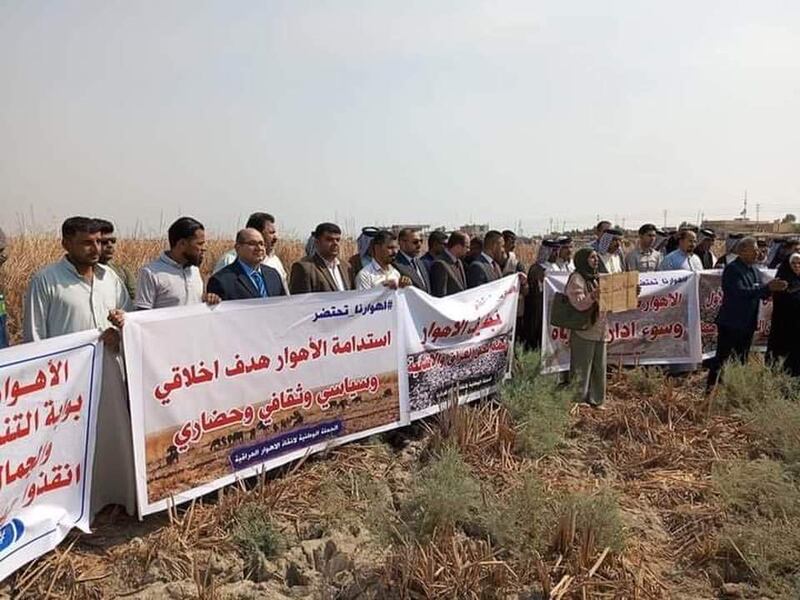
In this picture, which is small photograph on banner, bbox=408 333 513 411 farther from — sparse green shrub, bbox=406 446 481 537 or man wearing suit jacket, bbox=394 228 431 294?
sparse green shrub, bbox=406 446 481 537

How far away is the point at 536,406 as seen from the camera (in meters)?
5.64

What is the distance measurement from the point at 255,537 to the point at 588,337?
379 centimetres

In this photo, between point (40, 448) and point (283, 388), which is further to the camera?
point (283, 388)

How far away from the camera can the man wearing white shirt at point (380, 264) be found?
5465 millimetres

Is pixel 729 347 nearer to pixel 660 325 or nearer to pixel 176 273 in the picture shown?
pixel 660 325

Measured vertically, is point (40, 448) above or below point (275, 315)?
below

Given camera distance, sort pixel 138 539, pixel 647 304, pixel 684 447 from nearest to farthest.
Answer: pixel 138 539 < pixel 684 447 < pixel 647 304

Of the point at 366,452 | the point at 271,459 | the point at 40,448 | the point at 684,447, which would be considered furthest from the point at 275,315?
the point at 684,447

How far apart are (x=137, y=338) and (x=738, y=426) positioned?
5.01 meters

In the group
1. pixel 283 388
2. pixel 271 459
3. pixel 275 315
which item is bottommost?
pixel 271 459

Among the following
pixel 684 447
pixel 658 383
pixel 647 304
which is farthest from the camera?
pixel 647 304

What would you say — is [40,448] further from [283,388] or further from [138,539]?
[283,388]

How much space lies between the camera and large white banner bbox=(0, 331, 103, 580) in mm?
3127

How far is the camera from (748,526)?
13.0 feet
